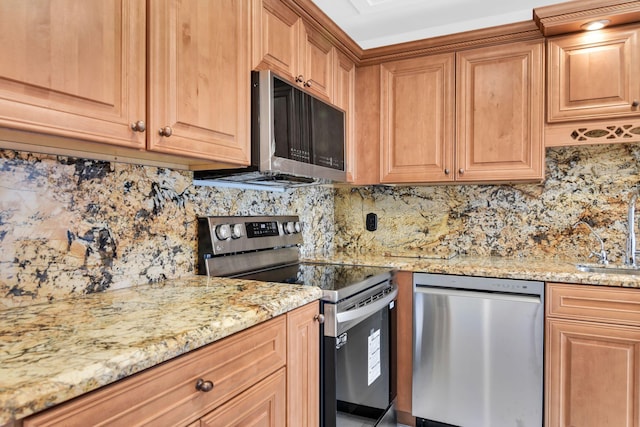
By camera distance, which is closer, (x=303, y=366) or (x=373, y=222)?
(x=303, y=366)

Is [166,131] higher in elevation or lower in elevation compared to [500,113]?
lower

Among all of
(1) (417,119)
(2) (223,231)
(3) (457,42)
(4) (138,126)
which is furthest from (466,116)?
(4) (138,126)

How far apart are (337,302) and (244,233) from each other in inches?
25.1

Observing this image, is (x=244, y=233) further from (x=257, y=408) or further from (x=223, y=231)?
(x=257, y=408)

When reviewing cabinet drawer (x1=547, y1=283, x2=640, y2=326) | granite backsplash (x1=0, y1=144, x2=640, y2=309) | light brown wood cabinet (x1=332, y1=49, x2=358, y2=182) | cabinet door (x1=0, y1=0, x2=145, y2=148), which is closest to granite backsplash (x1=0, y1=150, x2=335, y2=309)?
granite backsplash (x1=0, y1=144, x2=640, y2=309)

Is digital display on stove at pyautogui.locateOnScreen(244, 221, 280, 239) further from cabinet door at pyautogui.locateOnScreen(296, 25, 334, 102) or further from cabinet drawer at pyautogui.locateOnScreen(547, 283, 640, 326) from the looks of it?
cabinet drawer at pyautogui.locateOnScreen(547, 283, 640, 326)

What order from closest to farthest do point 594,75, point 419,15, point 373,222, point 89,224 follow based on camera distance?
→ point 89,224 → point 594,75 → point 419,15 → point 373,222

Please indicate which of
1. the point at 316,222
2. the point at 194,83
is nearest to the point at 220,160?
the point at 194,83

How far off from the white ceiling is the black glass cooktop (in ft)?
5.27

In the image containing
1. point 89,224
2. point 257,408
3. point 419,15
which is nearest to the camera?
point 257,408

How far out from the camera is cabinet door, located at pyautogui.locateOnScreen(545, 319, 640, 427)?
174 cm

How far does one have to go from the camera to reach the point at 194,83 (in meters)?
1.31

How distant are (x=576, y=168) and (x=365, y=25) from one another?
1.61 m

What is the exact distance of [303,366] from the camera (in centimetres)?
137
